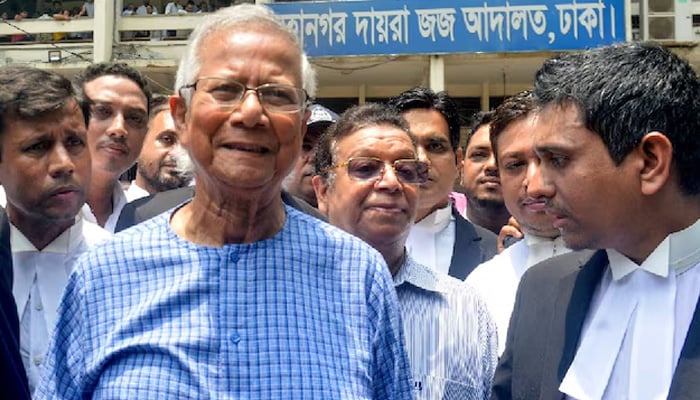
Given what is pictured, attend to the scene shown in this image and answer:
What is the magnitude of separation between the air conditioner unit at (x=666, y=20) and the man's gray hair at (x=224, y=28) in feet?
41.2

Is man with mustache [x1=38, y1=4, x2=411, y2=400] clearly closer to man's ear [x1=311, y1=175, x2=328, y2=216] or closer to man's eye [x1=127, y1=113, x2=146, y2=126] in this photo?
man's ear [x1=311, y1=175, x2=328, y2=216]

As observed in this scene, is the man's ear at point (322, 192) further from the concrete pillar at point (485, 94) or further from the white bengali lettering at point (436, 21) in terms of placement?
the concrete pillar at point (485, 94)

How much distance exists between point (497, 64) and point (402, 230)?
11.6 metres

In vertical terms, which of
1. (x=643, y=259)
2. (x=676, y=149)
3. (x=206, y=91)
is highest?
(x=206, y=91)

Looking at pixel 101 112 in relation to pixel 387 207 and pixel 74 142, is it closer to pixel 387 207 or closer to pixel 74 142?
pixel 74 142

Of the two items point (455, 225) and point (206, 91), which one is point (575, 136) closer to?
point (206, 91)

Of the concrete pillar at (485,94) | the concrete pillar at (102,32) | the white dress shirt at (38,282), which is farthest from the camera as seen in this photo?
the concrete pillar at (485,94)

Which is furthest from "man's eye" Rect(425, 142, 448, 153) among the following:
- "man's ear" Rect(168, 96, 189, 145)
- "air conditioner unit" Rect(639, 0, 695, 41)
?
"air conditioner unit" Rect(639, 0, 695, 41)

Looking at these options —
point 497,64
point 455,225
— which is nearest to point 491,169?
point 455,225

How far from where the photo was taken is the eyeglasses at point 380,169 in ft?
7.49

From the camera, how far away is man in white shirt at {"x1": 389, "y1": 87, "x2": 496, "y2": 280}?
3107 millimetres

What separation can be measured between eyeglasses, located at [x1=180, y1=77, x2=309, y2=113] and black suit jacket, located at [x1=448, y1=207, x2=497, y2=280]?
170cm

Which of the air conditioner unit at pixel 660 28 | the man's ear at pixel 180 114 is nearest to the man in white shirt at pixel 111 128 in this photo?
the man's ear at pixel 180 114

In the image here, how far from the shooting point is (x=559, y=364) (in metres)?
1.71
